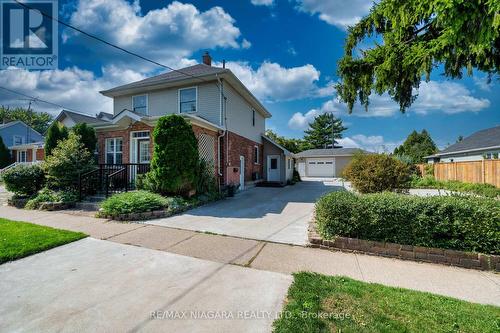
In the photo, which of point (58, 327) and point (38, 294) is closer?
point (58, 327)

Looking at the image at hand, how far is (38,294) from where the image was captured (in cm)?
302

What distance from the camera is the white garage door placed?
1218 inches

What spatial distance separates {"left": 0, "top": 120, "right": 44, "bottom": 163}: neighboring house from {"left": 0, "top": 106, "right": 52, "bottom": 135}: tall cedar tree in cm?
1875

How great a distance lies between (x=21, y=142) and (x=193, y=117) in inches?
1385

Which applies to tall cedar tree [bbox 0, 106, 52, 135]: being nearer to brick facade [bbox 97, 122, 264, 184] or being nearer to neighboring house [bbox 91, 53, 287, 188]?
neighboring house [bbox 91, 53, 287, 188]

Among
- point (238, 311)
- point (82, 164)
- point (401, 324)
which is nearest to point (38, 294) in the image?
point (238, 311)

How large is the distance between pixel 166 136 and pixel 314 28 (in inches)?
334

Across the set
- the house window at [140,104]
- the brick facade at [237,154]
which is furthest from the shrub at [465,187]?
the house window at [140,104]

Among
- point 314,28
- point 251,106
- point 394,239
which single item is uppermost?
point 314,28

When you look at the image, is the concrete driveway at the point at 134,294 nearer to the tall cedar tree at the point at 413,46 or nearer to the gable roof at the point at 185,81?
the tall cedar tree at the point at 413,46

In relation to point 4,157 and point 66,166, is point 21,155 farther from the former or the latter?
point 66,166

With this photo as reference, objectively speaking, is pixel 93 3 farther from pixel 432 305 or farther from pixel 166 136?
pixel 432 305

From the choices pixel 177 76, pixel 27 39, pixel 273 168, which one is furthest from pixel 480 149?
pixel 27 39

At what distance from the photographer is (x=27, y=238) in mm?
5031
